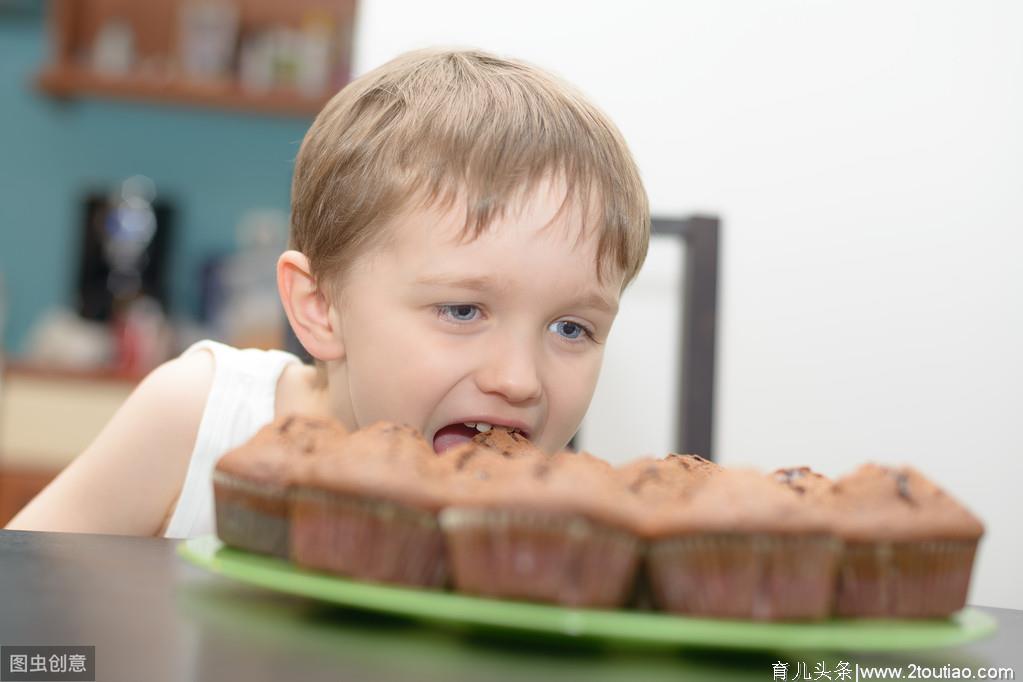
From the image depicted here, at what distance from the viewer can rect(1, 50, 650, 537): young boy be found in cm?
95

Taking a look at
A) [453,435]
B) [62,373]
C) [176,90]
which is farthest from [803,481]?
[176,90]

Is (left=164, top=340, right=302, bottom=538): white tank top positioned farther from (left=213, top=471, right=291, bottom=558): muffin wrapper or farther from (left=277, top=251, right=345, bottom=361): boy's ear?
(left=213, top=471, right=291, bottom=558): muffin wrapper

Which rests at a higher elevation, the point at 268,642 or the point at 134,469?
the point at 268,642

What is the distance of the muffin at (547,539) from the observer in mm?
481

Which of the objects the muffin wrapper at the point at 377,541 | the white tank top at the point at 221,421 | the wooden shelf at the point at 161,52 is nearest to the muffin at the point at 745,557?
the muffin wrapper at the point at 377,541

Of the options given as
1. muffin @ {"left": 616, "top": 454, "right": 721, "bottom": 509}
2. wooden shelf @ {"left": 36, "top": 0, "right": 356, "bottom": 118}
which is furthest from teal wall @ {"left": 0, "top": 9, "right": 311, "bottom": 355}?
muffin @ {"left": 616, "top": 454, "right": 721, "bottom": 509}

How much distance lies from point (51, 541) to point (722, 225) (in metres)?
1.55

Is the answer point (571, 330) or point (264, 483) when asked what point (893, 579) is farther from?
point (571, 330)

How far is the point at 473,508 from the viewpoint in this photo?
495 mm

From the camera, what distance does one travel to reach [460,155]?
1.00 meters

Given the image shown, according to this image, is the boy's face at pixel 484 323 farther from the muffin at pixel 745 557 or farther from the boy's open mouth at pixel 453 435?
the muffin at pixel 745 557

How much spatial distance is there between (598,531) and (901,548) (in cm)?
16

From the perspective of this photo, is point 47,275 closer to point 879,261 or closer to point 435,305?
point 879,261

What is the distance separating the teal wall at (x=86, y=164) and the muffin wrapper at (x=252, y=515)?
4.20 metres
